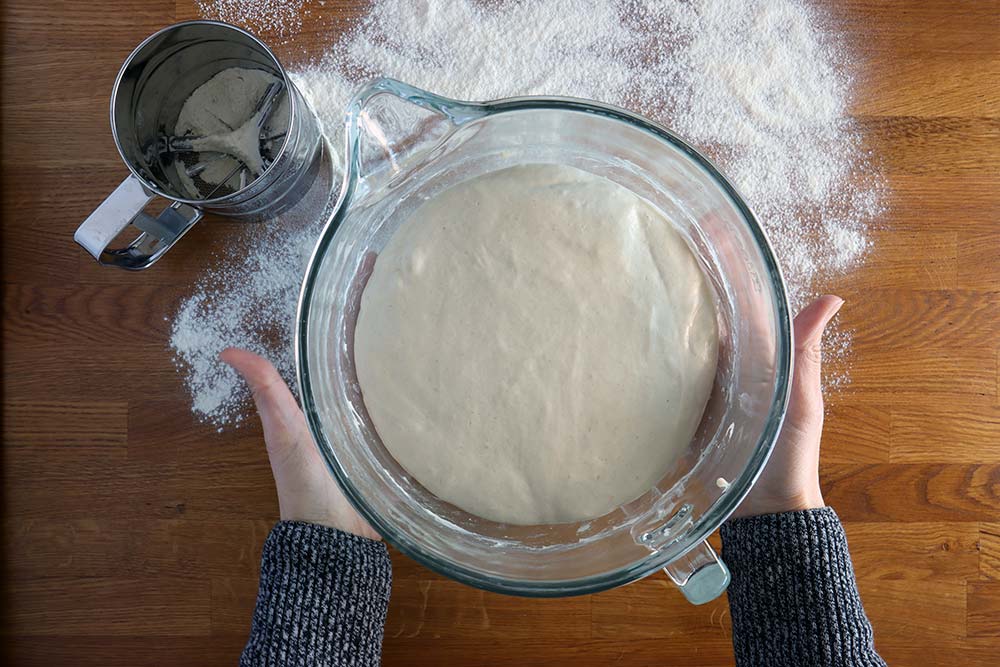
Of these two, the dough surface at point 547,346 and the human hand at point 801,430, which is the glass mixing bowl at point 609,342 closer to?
the dough surface at point 547,346

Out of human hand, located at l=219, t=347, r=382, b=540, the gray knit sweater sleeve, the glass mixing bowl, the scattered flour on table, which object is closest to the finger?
human hand, located at l=219, t=347, r=382, b=540

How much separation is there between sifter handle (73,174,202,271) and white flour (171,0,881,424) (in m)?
0.07

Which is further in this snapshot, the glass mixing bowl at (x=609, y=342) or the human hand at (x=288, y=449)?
the human hand at (x=288, y=449)

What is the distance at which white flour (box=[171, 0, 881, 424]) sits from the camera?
0.87 m

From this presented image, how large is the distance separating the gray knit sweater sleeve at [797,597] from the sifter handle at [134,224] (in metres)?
0.72

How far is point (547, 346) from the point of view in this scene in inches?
26.7

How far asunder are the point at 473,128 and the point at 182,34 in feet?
1.20

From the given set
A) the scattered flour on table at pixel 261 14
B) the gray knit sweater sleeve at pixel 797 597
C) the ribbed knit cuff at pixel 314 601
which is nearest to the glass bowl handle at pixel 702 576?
the gray knit sweater sleeve at pixel 797 597

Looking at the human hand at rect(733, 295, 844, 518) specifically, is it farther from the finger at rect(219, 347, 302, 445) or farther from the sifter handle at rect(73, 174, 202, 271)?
the sifter handle at rect(73, 174, 202, 271)

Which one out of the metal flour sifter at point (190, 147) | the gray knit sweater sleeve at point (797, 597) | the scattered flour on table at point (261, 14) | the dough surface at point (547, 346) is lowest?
the gray knit sweater sleeve at point (797, 597)

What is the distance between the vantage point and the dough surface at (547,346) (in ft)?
2.23

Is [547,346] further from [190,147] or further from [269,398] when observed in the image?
[190,147]

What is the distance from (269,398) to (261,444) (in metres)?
0.10

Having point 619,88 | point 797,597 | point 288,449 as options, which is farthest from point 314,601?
point 619,88
